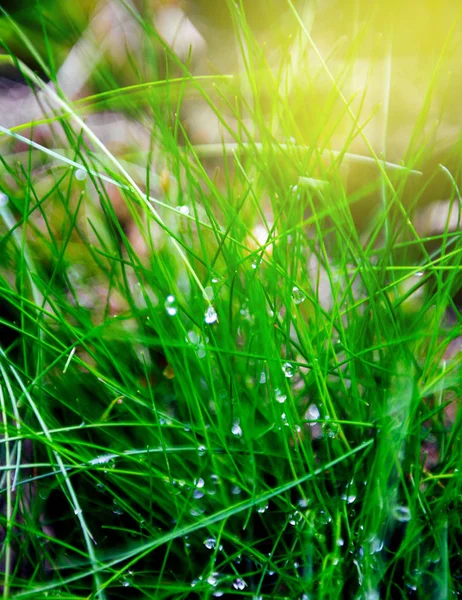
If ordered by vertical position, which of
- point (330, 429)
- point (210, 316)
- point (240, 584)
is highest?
point (210, 316)

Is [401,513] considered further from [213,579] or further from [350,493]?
[213,579]

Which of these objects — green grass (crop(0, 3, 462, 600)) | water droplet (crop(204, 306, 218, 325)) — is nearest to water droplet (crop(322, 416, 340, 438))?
green grass (crop(0, 3, 462, 600))

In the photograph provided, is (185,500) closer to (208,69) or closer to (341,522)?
(341,522)

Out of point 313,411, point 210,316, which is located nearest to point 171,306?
point 210,316

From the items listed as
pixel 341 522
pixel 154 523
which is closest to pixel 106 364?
pixel 154 523

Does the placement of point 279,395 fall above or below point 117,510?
above

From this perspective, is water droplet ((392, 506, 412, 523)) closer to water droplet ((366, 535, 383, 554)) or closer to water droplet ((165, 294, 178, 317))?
water droplet ((366, 535, 383, 554))
